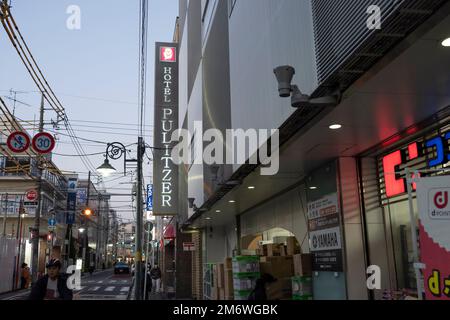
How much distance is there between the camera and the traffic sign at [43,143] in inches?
633

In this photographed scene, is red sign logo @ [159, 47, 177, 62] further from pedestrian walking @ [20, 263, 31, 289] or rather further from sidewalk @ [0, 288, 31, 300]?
pedestrian walking @ [20, 263, 31, 289]

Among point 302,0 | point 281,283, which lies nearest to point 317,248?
point 281,283

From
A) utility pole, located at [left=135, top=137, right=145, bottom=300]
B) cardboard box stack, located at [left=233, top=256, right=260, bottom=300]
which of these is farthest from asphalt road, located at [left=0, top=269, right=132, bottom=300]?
cardboard box stack, located at [left=233, top=256, right=260, bottom=300]

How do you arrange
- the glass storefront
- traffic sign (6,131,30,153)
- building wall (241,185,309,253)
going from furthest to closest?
traffic sign (6,131,30,153), building wall (241,185,309,253), the glass storefront

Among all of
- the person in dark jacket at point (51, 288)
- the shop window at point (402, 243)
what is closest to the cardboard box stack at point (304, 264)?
the shop window at point (402, 243)

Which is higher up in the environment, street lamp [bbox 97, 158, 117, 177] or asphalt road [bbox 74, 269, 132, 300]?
street lamp [bbox 97, 158, 117, 177]

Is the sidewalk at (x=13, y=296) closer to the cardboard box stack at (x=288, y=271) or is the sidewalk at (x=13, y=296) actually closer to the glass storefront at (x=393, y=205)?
the cardboard box stack at (x=288, y=271)

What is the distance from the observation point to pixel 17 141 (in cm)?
1520

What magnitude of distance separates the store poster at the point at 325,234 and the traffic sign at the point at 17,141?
10381 mm

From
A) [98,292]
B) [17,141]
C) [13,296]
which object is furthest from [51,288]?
[98,292]

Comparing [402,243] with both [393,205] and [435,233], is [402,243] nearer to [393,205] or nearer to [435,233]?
[393,205]

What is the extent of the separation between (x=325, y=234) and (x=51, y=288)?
16.9 feet

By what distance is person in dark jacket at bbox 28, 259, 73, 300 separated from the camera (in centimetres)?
622

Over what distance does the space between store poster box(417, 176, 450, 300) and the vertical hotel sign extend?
19.0 m
